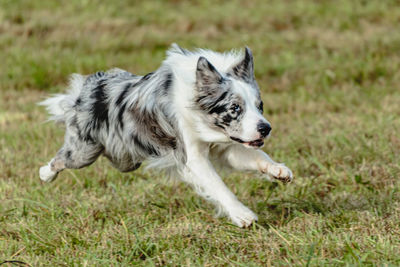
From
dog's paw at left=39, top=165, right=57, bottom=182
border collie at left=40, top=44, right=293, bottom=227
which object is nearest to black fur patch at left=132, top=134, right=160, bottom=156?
border collie at left=40, top=44, right=293, bottom=227

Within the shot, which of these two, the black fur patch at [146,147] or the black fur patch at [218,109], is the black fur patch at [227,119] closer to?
the black fur patch at [218,109]

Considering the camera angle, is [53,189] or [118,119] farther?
[53,189]

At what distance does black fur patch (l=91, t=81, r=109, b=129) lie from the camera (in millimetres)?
4449

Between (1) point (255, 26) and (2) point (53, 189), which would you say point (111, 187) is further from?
(1) point (255, 26)

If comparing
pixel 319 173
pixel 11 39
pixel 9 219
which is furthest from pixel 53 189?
pixel 11 39

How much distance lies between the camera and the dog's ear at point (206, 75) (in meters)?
3.81

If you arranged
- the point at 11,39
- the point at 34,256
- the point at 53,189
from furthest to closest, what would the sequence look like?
the point at 11,39 → the point at 53,189 → the point at 34,256

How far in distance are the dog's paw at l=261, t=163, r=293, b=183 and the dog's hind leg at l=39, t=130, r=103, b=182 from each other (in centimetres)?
133

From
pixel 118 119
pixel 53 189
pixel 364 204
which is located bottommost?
pixel 53 189

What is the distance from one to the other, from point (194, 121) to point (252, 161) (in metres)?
0.48

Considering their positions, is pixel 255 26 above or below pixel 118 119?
below

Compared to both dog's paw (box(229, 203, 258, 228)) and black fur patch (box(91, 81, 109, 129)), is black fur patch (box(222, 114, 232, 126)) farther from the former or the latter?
black fur patch (box(91, 81, 109, 129))

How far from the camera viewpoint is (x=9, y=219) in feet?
14.2

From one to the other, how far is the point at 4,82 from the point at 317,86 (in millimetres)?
4343
